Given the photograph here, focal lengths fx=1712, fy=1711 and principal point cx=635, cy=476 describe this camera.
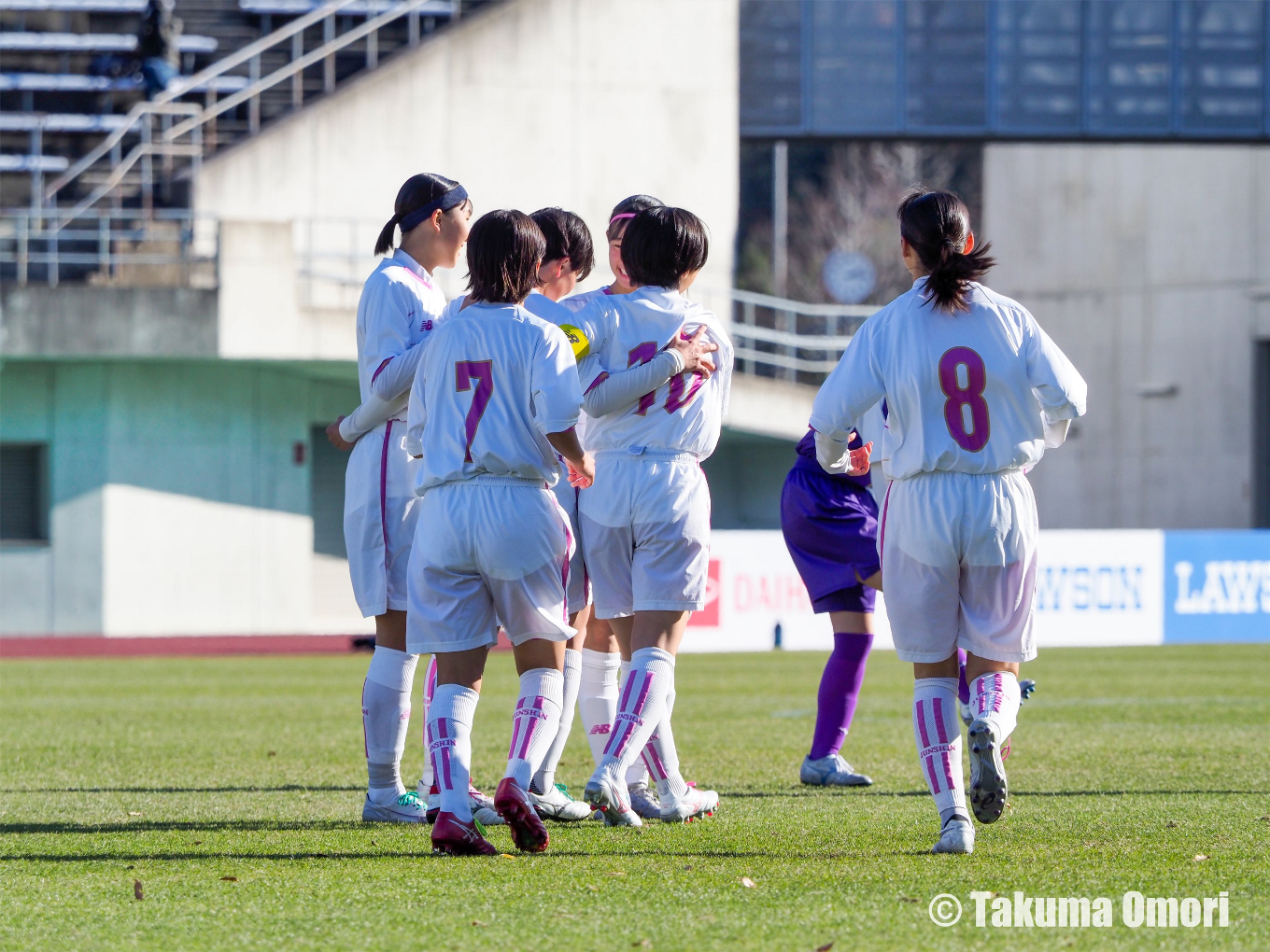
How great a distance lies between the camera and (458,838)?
17.1 feet

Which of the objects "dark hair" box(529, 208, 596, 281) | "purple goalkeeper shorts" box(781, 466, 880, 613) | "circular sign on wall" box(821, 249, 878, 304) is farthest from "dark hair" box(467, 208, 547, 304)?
"circular sign on wall" box(821, 249, 878, 304)

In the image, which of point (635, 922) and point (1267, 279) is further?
point (1267, 279)

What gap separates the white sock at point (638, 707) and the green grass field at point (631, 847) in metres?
0.28

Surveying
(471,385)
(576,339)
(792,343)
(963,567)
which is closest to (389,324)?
(576,339)

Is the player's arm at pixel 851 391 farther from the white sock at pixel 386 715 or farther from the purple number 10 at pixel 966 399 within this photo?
the white sock at pixel 386 715

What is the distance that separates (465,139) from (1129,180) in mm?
17888

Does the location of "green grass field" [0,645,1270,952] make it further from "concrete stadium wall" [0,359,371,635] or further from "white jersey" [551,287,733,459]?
"concrete stadium wall" [0,359,371,635]

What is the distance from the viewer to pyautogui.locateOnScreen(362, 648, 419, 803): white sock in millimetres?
6145

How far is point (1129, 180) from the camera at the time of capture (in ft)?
123

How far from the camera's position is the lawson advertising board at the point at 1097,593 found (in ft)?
62.3

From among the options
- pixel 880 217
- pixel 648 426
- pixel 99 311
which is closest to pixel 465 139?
pixel 99 311

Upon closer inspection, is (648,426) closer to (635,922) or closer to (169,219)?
(635,922)

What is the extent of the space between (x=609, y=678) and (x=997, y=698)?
1.75 m

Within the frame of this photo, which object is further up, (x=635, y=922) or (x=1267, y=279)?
(x=1267, y=279)
